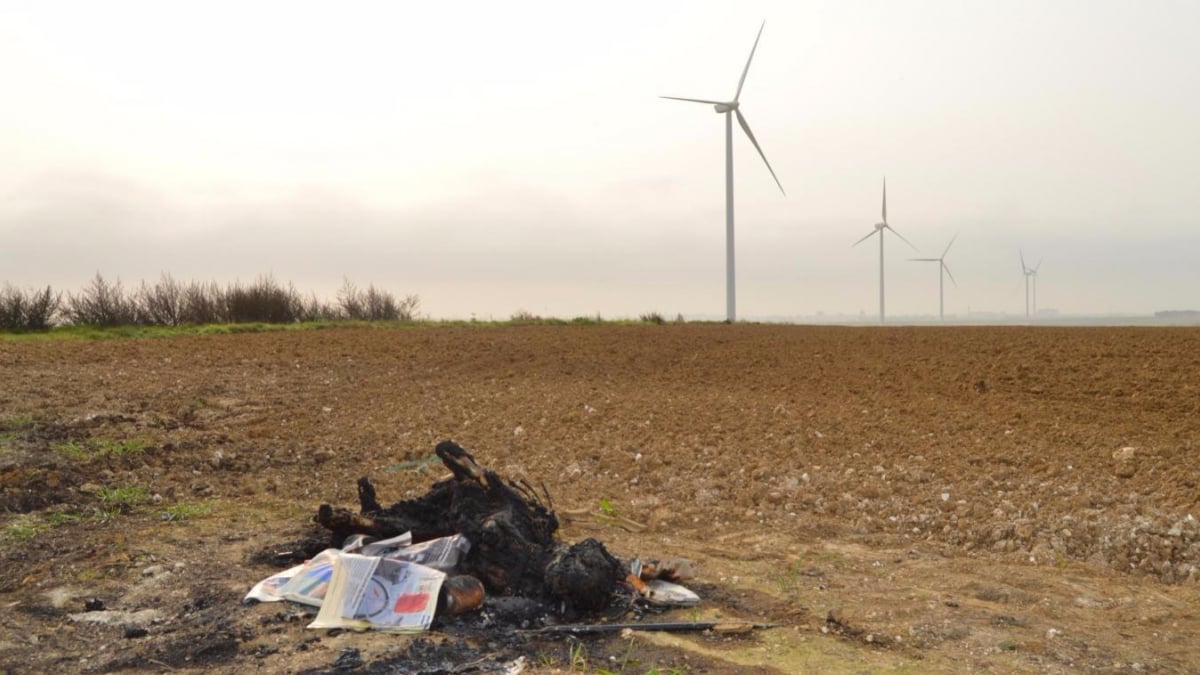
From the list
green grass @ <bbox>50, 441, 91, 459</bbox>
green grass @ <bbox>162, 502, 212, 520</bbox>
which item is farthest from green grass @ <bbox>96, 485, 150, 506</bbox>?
green grass @ <bbox>50, 441, 91, 459</bbox>

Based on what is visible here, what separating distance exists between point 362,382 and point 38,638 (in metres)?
7.65

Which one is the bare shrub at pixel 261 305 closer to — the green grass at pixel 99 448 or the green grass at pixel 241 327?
the green grass at pixel 241 327

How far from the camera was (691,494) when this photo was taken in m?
6.94

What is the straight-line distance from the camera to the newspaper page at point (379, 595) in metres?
4.30

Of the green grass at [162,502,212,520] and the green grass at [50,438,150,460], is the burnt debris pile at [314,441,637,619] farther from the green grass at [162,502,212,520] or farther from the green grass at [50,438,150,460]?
the green grass at [50,438,150,460]

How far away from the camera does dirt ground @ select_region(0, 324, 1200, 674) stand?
4.18 metres

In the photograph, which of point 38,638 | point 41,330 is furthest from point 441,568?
point 41,330

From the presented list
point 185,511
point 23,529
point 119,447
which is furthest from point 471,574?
point 119,447

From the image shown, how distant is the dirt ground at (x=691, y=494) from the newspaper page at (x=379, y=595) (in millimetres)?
100

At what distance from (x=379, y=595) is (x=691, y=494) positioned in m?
3.07

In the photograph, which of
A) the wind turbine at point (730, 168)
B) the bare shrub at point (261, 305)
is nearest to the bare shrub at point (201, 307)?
the bare shrub at point (261, 305)

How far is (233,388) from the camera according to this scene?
11.0m

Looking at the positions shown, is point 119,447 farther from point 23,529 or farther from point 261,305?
point 261,305

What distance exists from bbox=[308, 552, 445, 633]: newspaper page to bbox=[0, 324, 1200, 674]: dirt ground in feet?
0.33
